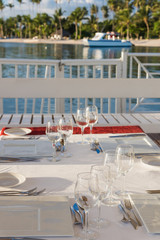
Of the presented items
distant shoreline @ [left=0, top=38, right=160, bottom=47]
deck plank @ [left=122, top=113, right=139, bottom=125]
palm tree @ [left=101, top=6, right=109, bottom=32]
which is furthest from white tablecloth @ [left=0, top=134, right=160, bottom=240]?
palm tree @ [left=101, top=6, right=109, bottom=32]

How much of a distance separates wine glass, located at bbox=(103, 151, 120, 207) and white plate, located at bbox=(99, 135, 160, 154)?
1.38ft

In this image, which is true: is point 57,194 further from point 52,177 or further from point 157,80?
point 157,80

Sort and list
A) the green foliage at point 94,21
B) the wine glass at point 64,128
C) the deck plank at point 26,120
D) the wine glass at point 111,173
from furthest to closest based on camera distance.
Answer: the green foliage at point 94,21 < the deck plank at point 26,120 < the wine glass at point 64,128 < the wine glass at point 111,173

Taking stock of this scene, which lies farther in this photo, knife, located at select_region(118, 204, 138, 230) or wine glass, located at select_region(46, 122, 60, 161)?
wine glass, located at select_region(46, 122, 60, 161)

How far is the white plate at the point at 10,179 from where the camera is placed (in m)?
1.26

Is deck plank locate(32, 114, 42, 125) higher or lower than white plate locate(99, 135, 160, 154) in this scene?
lower

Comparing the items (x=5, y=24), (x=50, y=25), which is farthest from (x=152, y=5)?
(x=5, y=24)

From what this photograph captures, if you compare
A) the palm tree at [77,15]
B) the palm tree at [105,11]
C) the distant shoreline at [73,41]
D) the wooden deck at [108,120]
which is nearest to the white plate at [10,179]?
the wooden deck at [108,120]

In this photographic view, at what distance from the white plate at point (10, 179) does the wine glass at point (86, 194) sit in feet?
1.25

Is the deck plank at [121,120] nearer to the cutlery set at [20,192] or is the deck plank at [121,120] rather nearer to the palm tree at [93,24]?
the cutlery set at [20,192]

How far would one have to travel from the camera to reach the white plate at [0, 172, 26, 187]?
1.26 metres

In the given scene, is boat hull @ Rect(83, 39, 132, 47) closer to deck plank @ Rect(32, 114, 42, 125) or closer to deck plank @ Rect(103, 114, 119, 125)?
deck plank @ Rect(103, 114, 119, 125)

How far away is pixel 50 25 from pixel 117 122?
62550 mm

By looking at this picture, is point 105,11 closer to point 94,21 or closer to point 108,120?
point 94,21
